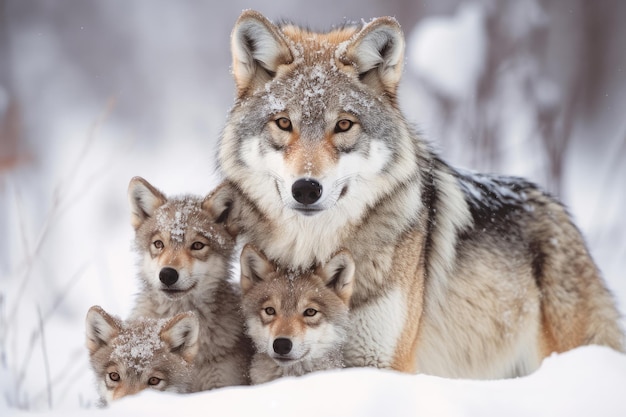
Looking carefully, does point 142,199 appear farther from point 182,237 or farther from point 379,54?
point 379,54

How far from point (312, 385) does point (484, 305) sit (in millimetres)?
1642

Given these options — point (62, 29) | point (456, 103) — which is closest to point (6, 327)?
point (456, 103)

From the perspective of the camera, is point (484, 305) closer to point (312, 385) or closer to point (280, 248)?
point (280, 248)

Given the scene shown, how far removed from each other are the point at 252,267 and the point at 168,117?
420 inches

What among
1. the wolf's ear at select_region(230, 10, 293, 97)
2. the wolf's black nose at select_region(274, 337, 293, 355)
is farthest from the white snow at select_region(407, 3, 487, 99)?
the wolf's black nose at select_region(274, 337, 293, 355)

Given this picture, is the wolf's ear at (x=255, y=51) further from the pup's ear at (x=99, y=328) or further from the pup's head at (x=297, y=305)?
the pup's ear at (x=99, y=328)

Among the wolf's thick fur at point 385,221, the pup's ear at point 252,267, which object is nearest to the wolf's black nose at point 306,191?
the wolf's thick fur at point 385,221

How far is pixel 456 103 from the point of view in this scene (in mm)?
8664

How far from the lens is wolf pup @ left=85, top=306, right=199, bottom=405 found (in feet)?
9.23

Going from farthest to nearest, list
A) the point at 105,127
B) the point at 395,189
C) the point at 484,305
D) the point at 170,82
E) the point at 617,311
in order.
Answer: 1. the point at 170,82
2. the point at 105,127
3. the point at 617,311
4. the point at 484,305
5. the point at 395,189

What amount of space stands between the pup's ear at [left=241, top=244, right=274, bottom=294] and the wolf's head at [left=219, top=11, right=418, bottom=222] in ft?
0.63

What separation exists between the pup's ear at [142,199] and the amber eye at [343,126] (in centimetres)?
103

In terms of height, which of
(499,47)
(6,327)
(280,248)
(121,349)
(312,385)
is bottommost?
(6,327)

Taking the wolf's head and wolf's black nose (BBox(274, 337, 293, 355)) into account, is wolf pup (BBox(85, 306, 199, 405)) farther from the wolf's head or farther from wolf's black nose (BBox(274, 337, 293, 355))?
the wolf's head
